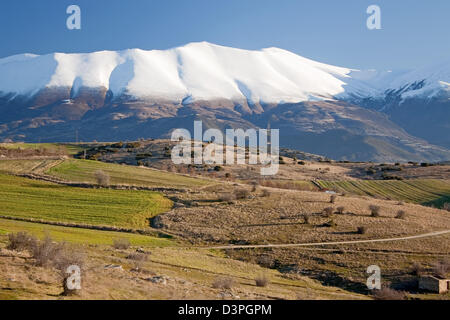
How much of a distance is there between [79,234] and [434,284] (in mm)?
27619

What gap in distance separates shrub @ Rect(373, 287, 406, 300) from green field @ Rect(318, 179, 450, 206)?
50.1m

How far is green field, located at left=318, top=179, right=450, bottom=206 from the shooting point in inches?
3107

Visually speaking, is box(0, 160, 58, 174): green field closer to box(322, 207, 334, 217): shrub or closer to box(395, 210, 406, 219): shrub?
box(322, 207, 334, 217): shrub

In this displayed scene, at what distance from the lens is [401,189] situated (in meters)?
86.0

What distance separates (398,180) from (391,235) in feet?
178

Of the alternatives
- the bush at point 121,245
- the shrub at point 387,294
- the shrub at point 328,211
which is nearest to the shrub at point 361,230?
the shrub at point 328,211

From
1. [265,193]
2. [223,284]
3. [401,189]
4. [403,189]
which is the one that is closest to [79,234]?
[223,284]

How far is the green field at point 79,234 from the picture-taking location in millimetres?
36281

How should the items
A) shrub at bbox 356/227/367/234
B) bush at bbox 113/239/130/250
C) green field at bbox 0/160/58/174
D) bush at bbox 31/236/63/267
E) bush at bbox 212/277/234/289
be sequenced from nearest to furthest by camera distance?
bush at bbox 31/236/63/267
bush at bbox 212/277/234/289
bush at bbox 113/239/130/250
shrub at bbox 356/227/367/234
green field at bbox 0/160/58/174

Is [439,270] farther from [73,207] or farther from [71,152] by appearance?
[71,152]

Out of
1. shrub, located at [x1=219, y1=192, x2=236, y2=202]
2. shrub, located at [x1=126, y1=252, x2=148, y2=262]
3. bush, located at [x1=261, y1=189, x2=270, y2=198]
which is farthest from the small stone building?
bush, located at [x1=261, y1=189, x2=270, y2=198]

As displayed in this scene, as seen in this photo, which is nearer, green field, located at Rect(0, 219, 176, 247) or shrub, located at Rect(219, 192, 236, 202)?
green field, located at Rect(0, 219, 176, 247)

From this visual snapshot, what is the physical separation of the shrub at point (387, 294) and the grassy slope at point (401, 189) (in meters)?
50.9

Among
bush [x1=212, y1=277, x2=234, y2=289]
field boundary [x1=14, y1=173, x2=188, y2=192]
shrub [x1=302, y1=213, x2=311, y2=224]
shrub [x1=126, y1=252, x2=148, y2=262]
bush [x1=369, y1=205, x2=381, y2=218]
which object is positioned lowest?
bush [x1=212, y1=277, x2=234, y2=289]
